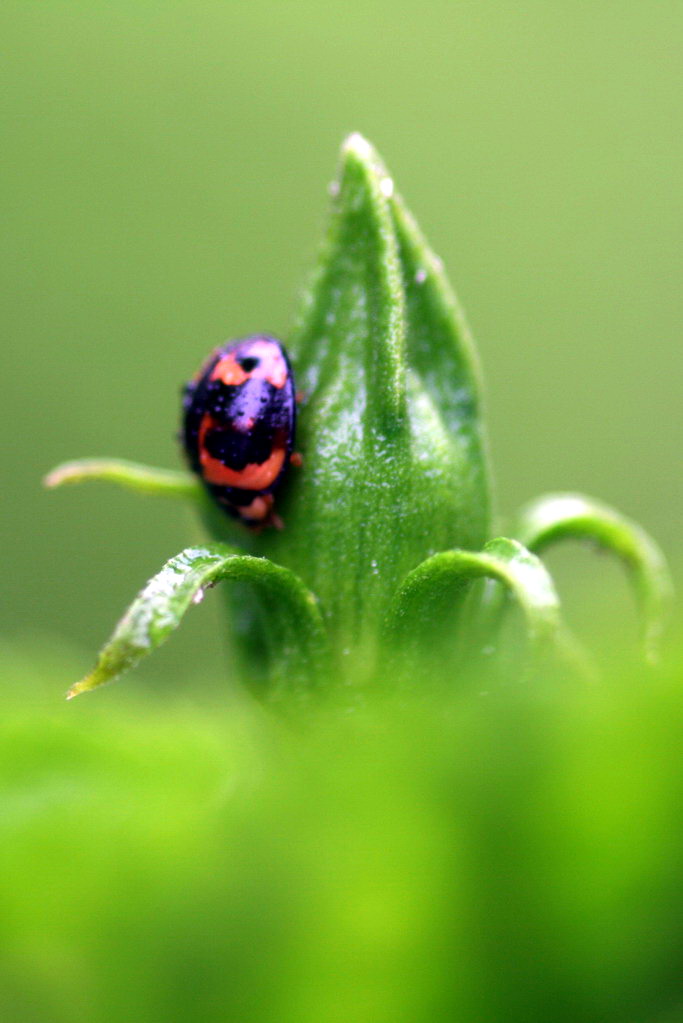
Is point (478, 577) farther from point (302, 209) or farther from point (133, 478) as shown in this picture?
point (302, 209)

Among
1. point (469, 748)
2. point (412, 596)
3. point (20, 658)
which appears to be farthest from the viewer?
point (20, 658)

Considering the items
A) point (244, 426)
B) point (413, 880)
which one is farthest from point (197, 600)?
point (413, 880)

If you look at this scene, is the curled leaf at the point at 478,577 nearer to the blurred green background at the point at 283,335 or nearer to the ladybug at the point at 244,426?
the blurred green background at the point at 283,335

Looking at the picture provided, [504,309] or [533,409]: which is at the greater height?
[504,309]

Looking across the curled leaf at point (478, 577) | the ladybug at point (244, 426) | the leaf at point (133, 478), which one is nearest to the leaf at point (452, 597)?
the curled leaf at point (478, 577)

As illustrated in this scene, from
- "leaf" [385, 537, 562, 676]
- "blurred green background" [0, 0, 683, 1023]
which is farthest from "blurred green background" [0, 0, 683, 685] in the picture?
"leaf" [385, 537, 562, 676]

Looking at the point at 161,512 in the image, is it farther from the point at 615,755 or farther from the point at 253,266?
the point at 615,755

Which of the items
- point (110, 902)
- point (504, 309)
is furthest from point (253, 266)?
point (110, 902)
